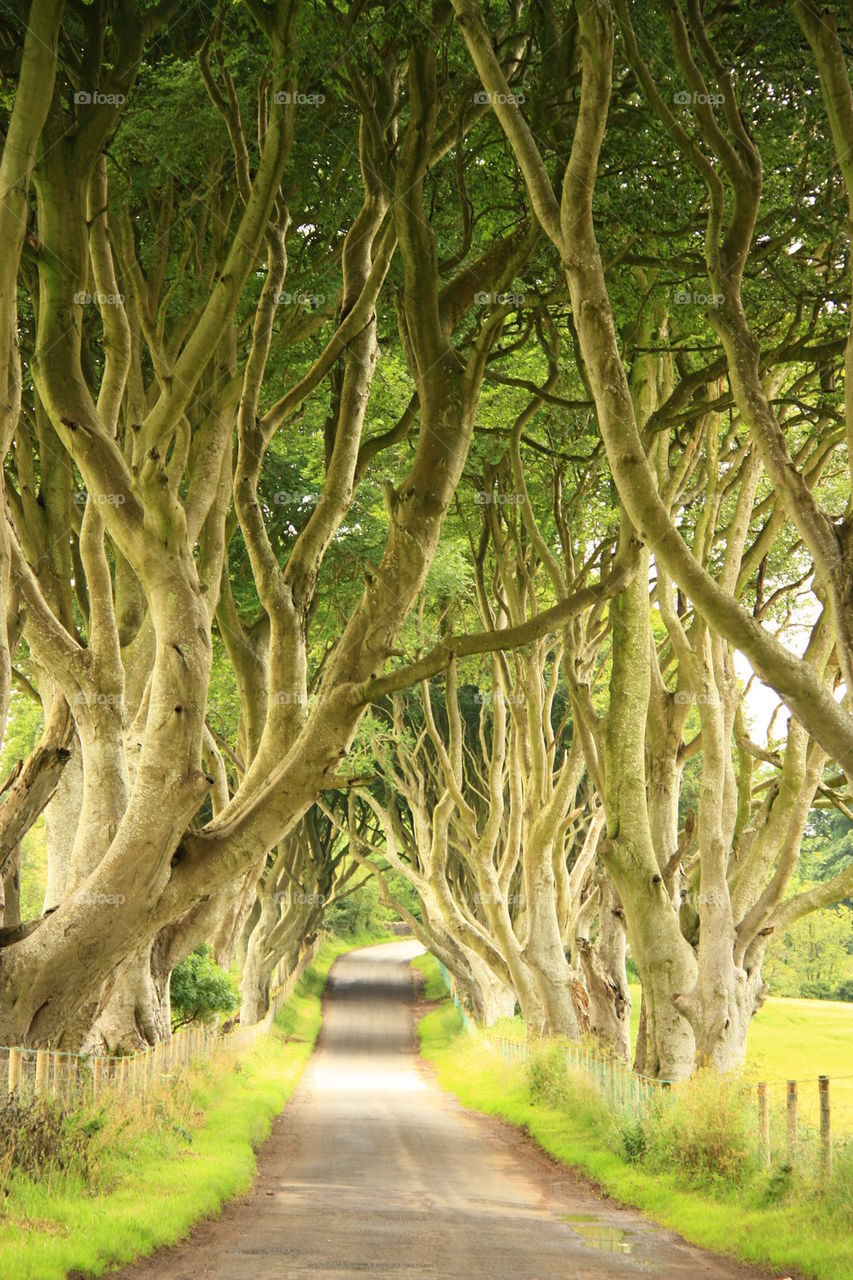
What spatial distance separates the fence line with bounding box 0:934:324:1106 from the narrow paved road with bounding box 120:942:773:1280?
1.61 meters

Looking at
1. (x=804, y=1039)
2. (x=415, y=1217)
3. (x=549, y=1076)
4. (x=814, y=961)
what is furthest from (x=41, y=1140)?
(x=814, y=961)

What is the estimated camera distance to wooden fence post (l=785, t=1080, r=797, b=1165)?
10609 mm

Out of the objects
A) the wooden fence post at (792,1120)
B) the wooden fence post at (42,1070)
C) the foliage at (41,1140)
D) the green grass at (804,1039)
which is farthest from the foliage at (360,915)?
the wooden fence post at (42,1070)

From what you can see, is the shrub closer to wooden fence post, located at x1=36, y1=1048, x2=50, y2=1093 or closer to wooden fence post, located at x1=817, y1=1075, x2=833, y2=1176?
wooden fence post, located at x1=817, y1=1075, x2=833, y2=1176

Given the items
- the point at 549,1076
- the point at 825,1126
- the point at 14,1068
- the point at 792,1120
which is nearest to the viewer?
the point at 14,1068

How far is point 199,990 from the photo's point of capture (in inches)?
942

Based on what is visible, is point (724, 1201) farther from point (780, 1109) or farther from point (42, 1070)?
point (42, 1070)

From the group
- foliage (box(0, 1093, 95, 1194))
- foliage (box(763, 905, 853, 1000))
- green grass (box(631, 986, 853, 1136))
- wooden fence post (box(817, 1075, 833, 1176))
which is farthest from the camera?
foliage (box(763, 905, 853, 1000))

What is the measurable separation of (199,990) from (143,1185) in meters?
13.5

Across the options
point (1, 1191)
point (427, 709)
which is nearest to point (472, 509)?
point (427, 709)

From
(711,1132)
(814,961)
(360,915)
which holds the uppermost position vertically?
(711,1132)

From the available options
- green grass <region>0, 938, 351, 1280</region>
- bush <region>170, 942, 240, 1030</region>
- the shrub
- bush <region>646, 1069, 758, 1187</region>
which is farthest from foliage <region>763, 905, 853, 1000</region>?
bush <region>646, 1069, 758, 1187</region>

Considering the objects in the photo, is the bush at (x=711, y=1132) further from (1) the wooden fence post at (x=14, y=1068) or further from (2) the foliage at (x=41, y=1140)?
(1) the wooden fence post at (x=14, y=1068)

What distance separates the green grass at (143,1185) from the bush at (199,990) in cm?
326
